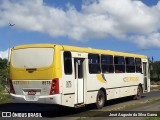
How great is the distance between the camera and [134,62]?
24844 mm

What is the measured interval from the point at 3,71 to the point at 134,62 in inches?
436

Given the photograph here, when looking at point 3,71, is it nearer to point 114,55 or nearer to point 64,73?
point 114,55

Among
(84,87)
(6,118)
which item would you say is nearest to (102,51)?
(84,87)

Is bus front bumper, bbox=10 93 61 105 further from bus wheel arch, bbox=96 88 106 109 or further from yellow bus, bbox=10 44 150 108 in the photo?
bus wheel arch, bbox=96 88 106 109

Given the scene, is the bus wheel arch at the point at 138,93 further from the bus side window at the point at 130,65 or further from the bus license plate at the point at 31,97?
the bus license plate at the point at 31,97

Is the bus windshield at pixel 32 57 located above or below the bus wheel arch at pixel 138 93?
above

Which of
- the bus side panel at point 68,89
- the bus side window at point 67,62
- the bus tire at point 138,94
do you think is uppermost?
the bus side window at point 67,62

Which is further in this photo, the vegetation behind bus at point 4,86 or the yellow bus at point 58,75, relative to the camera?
the vegetation behind bus at point 4,86

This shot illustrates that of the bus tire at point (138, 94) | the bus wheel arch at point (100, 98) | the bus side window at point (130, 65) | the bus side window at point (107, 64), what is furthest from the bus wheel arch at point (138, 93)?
the bus wheel arch at point (100, 98)

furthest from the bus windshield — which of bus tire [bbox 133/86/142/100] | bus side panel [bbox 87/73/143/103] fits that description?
bus tire [bbox 133/86/142/100]

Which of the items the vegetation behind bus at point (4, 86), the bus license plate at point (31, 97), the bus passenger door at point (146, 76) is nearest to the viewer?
the bus license plate at point (31, 97)

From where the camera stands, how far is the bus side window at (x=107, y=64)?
20312mm

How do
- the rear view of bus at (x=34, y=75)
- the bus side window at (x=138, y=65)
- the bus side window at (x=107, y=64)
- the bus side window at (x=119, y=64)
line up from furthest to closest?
the bus side window at (x=138, y=65), the bus side window at (x=119, y=64), the bus side window at (x=107, y=64), the rear view of bus at (x=34, y=75)

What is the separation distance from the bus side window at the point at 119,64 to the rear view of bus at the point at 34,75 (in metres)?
6.38
